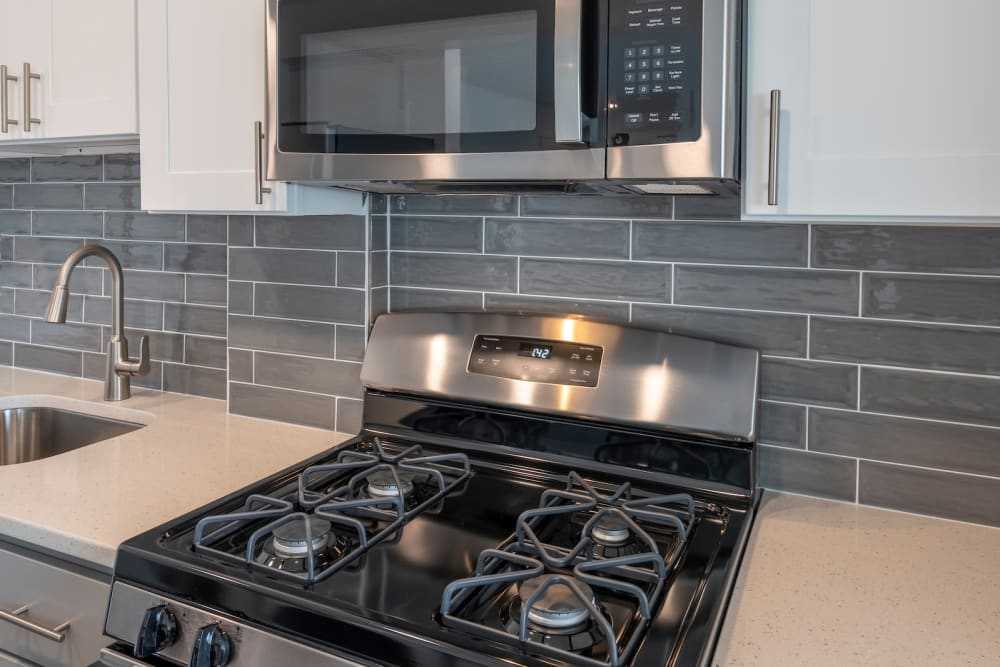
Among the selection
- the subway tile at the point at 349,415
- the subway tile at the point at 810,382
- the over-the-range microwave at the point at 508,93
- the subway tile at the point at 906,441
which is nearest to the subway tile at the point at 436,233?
the over-the-range microwave at the point at 508,93

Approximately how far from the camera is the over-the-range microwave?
38.7 inches

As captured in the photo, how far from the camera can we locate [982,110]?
880 millimetres

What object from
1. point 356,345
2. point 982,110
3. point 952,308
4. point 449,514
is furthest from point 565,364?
point 982,110

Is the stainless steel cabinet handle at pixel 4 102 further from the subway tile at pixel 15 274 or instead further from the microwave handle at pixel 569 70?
the microwave handle at pixel 569 70

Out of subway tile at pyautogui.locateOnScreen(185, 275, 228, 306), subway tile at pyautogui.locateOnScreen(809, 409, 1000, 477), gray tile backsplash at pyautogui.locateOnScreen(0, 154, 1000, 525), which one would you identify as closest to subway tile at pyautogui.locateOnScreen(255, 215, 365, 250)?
gray tile backsplash at pyautogui.locateOnScreen(0, 154, 1000, 525)

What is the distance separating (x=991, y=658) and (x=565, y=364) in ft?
2.36

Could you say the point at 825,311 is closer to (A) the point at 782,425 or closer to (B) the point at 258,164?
(A) the point at 782,425

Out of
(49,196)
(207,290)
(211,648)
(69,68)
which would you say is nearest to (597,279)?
(211,648)

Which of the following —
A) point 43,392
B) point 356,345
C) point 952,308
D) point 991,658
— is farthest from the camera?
point 43,392

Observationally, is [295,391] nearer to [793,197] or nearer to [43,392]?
[43,392]

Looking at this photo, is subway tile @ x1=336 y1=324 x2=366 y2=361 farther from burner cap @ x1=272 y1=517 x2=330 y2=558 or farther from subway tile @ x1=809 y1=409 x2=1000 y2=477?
subway tile @ x1=809 y1=409 x2=1000 y2=477

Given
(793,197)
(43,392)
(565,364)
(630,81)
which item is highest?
(630,81)

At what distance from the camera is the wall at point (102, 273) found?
183cm

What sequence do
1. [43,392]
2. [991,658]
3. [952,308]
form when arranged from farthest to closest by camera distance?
[43,392]
[952,308]
[991,658]
